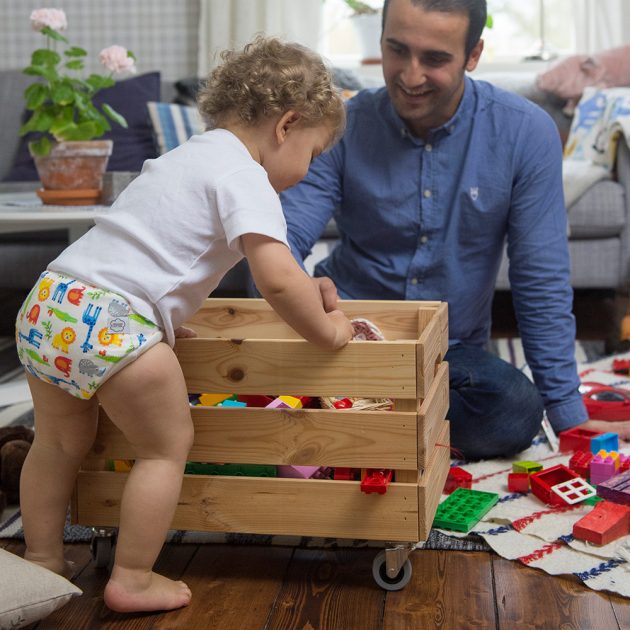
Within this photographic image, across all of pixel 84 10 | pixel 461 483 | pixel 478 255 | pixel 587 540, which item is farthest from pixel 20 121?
pixel 587 540

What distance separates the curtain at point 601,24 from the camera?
3.85 metres

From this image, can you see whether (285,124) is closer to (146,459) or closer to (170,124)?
(146,459)

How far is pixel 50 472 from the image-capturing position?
132cm

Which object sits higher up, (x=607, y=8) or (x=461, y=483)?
(x=607, y=8)

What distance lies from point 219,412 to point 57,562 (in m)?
0.31

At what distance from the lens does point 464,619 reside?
1236 mm

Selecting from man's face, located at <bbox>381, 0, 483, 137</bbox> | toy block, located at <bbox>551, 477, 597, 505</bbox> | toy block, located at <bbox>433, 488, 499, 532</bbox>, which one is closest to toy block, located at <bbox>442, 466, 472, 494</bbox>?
toy block, located at <bbox>433, 488, 499, 532</bbox>

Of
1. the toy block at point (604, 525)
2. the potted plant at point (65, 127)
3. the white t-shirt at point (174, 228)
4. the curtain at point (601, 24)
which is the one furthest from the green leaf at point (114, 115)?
the curtain at point (601, 24)

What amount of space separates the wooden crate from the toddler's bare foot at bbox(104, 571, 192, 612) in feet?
0.38

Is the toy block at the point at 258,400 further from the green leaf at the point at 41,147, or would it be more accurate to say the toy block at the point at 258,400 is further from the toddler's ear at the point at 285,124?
the green leaf at the point at 41,147

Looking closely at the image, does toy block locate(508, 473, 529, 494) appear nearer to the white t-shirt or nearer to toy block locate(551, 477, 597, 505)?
toy block locate(551, 477, 597, 505)

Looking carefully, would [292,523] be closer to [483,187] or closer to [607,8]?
[483,187]

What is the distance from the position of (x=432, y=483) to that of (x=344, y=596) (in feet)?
0.66

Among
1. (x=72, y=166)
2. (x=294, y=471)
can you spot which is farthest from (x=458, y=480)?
(x=72, y=166)
